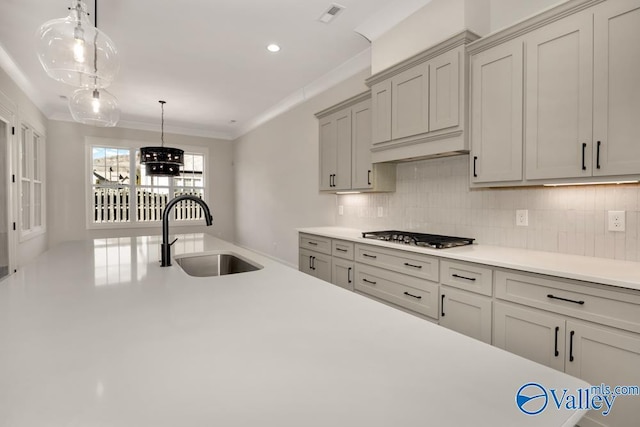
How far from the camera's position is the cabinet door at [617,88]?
1676 millimetres

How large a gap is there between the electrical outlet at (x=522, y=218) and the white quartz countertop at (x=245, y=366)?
185 centimetres

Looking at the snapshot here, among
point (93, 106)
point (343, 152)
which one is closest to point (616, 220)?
point (343, 152)

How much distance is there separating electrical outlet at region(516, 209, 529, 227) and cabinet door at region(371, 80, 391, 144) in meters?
1.22

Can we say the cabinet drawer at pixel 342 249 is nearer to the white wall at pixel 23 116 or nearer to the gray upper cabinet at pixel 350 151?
the gray upper cabinet at pixel 350 151

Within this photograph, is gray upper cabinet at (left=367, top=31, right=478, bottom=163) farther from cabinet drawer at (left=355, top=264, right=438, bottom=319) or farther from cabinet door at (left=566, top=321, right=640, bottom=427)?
cabinet door at (left=566, top=321, right=640, bottom=427)

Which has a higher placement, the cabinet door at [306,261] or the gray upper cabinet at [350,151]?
the gray upper cabinet at [350,151]

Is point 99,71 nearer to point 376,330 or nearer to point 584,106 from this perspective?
point 376,330

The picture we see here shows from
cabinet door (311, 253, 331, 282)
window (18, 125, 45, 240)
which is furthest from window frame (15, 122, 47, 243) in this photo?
cabinet door (311, 253, 331, 282)

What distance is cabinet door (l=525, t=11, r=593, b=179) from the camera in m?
1.85

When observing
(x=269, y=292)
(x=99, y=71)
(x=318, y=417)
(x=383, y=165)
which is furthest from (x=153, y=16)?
(x=318, y=417)

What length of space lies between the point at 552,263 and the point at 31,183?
6.94 m

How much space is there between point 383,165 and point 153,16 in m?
2.61

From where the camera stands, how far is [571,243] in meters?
2.18

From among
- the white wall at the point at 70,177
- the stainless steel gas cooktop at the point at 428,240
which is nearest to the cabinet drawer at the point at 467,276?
the stainless steel gas cooktop at the point at 428,240
